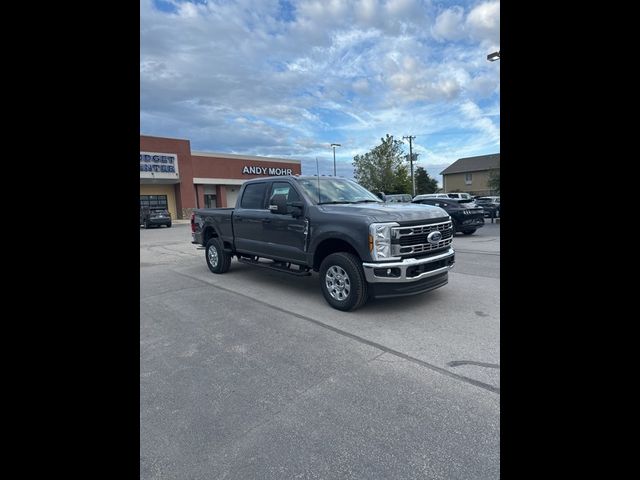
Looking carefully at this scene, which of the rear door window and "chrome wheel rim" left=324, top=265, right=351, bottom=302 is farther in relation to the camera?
the rear door window

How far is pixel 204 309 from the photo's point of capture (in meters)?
5.73

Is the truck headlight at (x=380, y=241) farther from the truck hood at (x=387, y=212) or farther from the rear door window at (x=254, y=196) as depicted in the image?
the rear door window at (x=254, y=196)

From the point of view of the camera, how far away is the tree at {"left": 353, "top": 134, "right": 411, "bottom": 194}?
41.9 m

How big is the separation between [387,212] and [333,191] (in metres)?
1.61

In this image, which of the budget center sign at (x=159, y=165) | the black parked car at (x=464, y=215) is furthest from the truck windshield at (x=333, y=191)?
the budget center sign at (x=159, y=165)

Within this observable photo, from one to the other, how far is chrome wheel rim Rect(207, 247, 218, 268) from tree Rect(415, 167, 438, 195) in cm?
5453

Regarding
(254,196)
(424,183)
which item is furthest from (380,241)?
(424,183)

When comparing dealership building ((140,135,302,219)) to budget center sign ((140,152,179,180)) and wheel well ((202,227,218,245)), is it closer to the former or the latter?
budget center sign ((140,152,179,180))

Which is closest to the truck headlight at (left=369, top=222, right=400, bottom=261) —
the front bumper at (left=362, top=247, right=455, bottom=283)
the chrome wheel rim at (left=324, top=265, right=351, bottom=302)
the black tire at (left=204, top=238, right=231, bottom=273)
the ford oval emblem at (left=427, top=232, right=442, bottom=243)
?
the front bumper at (left=362, top=247, right=455, bottom=283)

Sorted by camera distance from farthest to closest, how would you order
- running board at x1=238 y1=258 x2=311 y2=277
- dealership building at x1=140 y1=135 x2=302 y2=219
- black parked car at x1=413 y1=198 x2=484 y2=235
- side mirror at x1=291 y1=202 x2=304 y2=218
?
dealership building at x1=140 y1=135 x2=302 y2=219 → black parked car at x1=413 y1=198 x2=484 y2=235 → running board at x1=238 y1=258 x2=311 y2=277 → side mirror at x1=291 y1=202 x2=304 y2=218

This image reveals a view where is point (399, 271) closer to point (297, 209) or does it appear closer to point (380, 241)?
point (380, 241)
